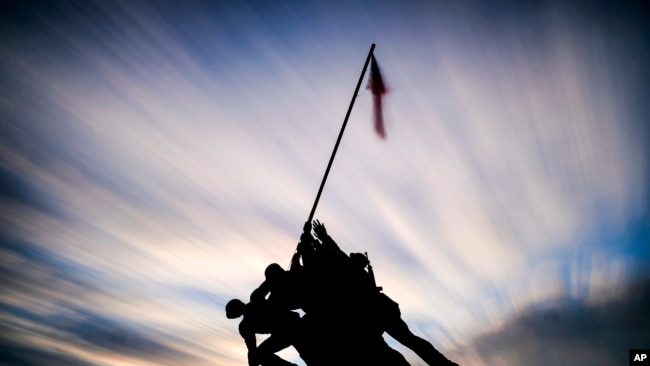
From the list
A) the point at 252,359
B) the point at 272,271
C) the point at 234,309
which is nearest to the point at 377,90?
the point at 272,271

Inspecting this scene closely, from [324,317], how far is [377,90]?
932cm

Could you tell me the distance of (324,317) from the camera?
4.14 meters

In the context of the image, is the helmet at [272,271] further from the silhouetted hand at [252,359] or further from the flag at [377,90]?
the flag at [377,90]

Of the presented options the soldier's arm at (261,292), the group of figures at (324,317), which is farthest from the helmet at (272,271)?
the soldier's arm at (261,292)

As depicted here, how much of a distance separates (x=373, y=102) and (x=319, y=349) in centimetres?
942

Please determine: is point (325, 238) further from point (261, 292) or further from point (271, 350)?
point (271, 350)

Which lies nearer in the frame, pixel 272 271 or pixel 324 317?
pixel 324 317

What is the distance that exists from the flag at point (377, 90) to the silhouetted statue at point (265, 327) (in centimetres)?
822

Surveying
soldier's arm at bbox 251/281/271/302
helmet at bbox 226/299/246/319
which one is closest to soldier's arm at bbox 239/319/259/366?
helmet at bbox 226/299/246/319

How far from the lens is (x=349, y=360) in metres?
3.84

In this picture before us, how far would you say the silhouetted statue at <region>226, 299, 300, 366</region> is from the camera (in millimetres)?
4074

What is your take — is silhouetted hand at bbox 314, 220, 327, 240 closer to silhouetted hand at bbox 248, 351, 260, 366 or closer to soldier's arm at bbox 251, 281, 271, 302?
soldier's arm at bbox 251, 281, 271, 302

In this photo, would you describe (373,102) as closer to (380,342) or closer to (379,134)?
(379,134)

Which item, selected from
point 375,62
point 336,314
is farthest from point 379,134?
point 336,314
